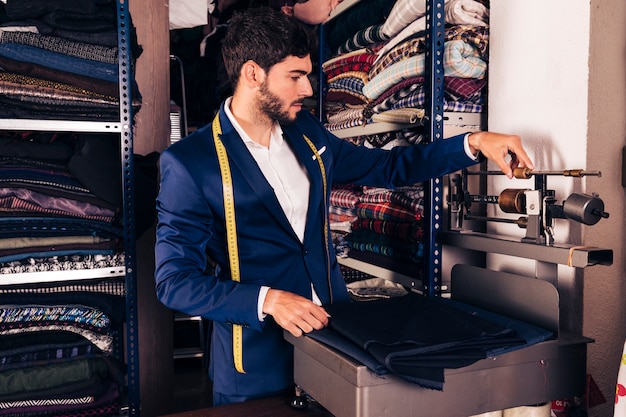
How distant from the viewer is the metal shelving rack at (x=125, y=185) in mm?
1868

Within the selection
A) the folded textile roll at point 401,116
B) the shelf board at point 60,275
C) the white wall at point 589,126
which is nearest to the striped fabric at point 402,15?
the folded textile roll at point 401,116

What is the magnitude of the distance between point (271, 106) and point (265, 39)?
186 millimetres

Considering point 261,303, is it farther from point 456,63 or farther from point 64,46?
point 64,46

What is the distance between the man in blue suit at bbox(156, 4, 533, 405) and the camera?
4.41 feet

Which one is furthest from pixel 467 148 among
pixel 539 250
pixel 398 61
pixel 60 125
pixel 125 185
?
pixel 60 125

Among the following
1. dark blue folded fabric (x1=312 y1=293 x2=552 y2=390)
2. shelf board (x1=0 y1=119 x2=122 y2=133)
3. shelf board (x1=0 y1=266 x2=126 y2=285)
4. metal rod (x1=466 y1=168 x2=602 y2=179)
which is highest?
shelf board (x1=0 y1=119 x2=122 y2=133)

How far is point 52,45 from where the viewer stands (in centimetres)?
188

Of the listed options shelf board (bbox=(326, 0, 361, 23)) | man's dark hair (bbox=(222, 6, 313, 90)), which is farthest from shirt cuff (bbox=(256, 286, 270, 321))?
shelf board (bbox=(326, 0, 361, 23))

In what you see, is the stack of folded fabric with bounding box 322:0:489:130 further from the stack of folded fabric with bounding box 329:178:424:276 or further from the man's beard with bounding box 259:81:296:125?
the man's beard with bounding box 259:81:296:125

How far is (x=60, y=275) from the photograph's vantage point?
6.25ft

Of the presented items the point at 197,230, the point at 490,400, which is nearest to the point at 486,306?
the point at 490,400

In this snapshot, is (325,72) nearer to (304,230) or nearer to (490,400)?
(304,230)

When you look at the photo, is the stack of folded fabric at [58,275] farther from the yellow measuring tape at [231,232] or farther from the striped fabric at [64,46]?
the yellow measuring tape at [231,232]

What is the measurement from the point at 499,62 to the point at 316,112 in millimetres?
1247
